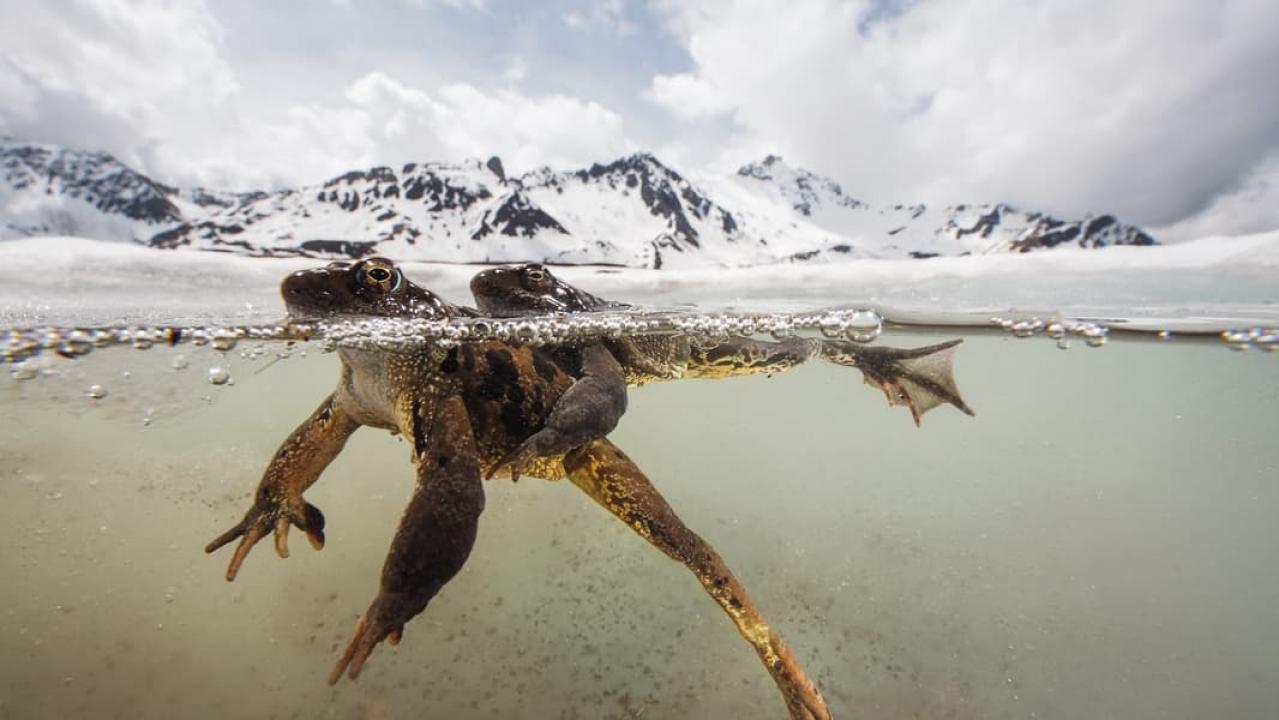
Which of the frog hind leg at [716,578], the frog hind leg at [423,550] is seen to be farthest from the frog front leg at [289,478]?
the frog hind leg at [716,578]

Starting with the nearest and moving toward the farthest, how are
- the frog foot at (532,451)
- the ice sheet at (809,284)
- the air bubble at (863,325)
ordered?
the frog foot at (532,451)
the ice sheet at (809,284)
the air bubble at (863,325)

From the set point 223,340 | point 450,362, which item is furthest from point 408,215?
point 450,362

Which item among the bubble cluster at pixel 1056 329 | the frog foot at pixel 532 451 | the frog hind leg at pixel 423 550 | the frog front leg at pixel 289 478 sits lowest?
the frog front leg at pixel 289 478

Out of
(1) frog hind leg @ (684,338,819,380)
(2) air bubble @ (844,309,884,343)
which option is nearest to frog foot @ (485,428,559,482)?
(1) frog hind leg @ (684,338,819,380)

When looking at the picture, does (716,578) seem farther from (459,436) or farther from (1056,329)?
(1056,329)

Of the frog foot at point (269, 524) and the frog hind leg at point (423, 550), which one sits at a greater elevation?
the frog hind leg at point (423, 550)

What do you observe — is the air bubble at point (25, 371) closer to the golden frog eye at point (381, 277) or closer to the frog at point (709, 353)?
the frog at point (709, 353)

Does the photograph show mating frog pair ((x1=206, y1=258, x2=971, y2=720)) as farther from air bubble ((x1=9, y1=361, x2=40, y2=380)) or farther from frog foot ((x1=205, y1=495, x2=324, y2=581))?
air bubble ((x1=9, y1=361, x2=40, y2=380))
